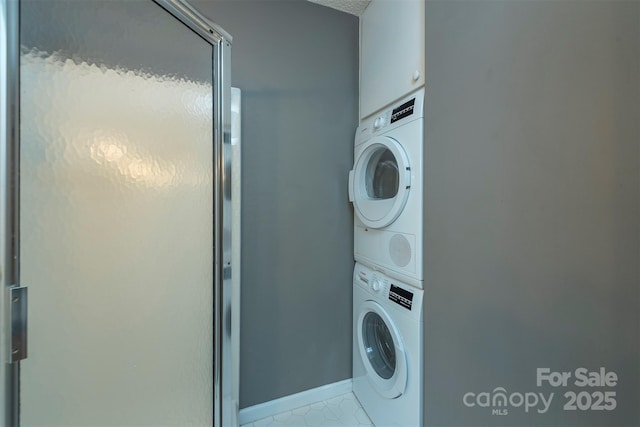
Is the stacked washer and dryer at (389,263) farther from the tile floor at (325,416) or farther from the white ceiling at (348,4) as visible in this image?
the white ceiling at (348,4)

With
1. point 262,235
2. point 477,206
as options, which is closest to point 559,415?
point 477,206

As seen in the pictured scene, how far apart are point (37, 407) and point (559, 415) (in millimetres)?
1381

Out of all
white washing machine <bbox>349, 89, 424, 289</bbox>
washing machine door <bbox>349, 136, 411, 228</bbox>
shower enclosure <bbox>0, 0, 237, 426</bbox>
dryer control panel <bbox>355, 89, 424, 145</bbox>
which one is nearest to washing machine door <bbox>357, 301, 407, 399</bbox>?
white washing machine <bbox>349, 89, 424, 289</bbox>

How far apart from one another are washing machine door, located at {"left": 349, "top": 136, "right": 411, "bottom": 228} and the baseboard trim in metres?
1.07

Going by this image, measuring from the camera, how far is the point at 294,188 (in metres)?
1.42

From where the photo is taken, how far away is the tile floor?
4.33 ft

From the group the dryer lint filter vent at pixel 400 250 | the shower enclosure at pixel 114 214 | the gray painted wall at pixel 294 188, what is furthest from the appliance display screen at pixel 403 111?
the shower enclosure at pixel 114 214

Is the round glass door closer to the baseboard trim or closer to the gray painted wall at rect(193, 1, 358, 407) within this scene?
the gray painted wall at rect(193, 1, 358, 407)

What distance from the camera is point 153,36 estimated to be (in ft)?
2.51

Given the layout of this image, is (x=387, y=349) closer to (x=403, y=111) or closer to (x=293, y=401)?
(x=293, y=401)

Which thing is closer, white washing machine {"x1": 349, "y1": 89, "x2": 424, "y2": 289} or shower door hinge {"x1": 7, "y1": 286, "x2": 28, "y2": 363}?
shower door hinge {"x1": 7, "y1": 286, "x2": 28, "y2": 363}

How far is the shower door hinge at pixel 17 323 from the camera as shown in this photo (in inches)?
19.8

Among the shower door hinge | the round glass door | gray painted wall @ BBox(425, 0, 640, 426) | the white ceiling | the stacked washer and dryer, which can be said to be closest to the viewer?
the shower door hinge

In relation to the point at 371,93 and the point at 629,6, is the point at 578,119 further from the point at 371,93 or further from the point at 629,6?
the point at 371,93
